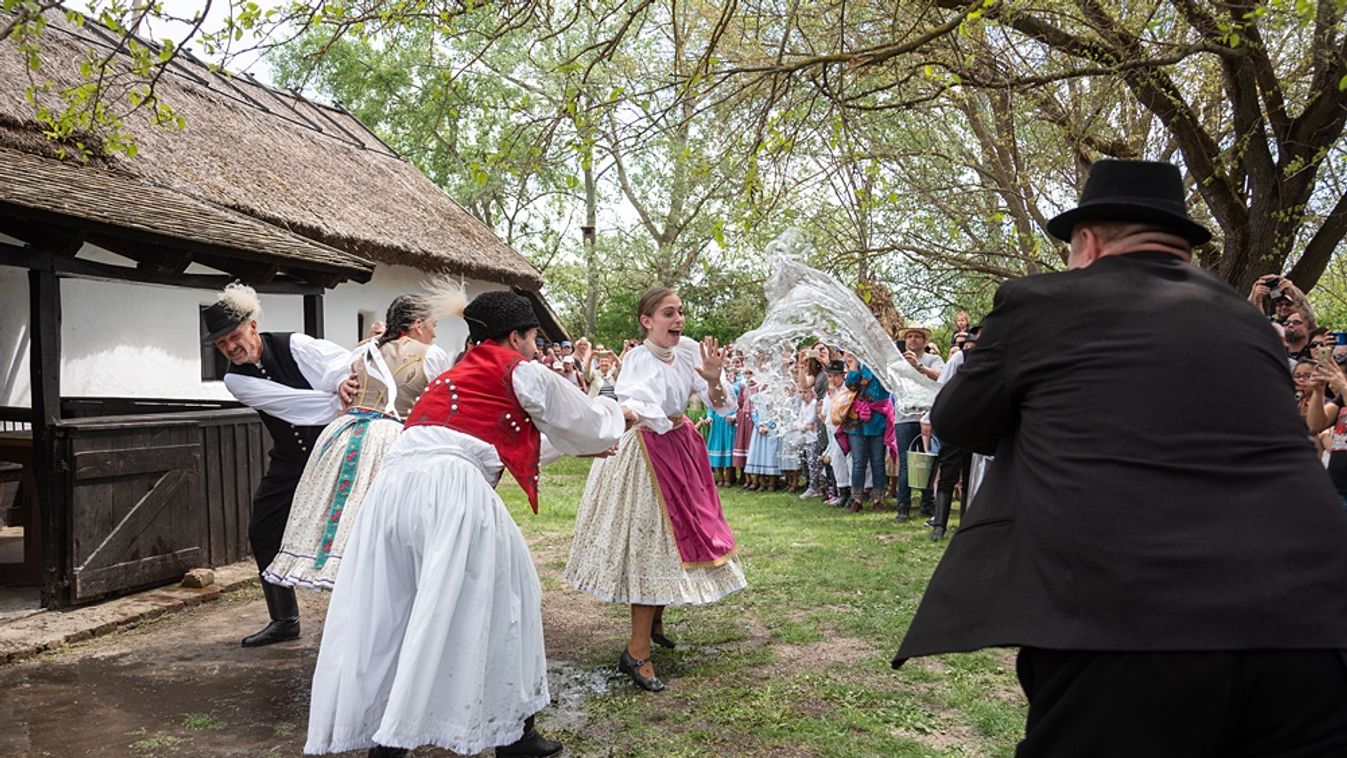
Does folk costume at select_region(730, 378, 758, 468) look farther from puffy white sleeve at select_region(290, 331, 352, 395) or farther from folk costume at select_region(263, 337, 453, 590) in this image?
puffy white sleeve at select_region(290, 331, 352, 395)

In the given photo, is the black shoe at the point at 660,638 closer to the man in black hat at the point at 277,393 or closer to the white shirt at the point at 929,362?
the man in black hat at the point at 277,393

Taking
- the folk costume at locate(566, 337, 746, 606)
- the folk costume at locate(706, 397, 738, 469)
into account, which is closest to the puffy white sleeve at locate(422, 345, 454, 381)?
the folk costume at locate(566, 337, 746, 606)

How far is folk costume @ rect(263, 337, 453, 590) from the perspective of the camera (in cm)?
558

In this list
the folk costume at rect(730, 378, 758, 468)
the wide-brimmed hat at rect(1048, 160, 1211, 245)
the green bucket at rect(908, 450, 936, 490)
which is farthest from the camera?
the folk costume at rect(730, 378, 758, 468)

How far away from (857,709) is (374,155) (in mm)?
17962

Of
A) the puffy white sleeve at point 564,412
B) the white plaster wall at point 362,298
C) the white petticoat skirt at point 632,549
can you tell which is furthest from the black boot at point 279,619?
the white plaster wall at point 362,298

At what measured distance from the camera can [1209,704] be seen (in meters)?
1.98

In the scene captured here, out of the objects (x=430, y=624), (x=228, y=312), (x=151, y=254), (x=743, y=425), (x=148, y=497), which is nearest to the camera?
(x=430, y=624)

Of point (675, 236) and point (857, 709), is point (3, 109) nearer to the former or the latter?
point (857, 709)

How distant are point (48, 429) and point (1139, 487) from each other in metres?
6.83

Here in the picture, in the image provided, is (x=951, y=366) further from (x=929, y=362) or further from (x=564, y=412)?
(x=564, y=412)

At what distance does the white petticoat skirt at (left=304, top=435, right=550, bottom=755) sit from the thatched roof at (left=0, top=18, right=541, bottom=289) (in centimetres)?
690

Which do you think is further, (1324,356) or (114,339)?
(114,339)

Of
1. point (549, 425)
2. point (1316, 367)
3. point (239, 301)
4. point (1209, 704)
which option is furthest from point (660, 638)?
point (1209, 704)
